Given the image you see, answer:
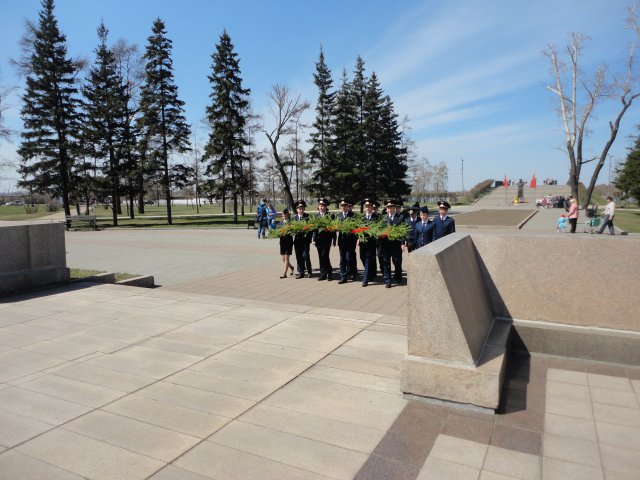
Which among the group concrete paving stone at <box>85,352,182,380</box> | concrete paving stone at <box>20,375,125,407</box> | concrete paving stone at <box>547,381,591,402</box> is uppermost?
concrete paving stone at <box>85,352,182,380</box>

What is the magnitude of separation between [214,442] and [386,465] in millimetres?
1265

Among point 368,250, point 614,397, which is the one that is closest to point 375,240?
point 368,250

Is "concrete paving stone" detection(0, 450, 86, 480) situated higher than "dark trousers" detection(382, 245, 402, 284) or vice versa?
"dark trousers" detection(382, 245, 402, 284)

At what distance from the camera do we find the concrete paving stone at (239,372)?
4.38 metres

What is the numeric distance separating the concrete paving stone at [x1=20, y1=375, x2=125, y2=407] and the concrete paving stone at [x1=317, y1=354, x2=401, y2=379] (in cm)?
207

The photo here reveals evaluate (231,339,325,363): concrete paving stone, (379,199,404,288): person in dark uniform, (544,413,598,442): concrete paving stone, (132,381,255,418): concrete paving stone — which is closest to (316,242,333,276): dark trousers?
(379,199,404,288): person in dark uniform

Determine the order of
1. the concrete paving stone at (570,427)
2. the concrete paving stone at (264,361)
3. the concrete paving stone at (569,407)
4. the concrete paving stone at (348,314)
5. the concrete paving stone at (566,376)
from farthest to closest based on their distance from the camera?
the concrete paving stone at (348,314) < the concrete paving stone at (264,361) < the concrete paving stone at (566,376) < the concrete paving stone at (569,407) < the concrete paving stone at (570,427)

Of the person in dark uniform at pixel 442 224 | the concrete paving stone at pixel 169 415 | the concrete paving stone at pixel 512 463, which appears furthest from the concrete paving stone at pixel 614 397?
the person in dark uniform at pixel 442 224

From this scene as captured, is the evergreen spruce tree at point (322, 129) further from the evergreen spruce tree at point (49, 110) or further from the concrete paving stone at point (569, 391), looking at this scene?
the concrete paving stone at point (569, 391)

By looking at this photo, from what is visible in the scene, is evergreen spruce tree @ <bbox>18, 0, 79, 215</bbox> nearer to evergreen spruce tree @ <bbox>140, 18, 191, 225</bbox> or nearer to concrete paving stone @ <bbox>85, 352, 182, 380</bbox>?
evergreen spruce tree @ <bbox>140, 18, 191, 225</bbox>

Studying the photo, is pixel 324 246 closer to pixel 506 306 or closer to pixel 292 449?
pixel 506 306

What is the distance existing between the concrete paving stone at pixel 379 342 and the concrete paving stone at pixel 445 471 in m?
2.04

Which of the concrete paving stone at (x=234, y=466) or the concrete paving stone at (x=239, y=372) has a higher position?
the concrete paving stone at (x=239, y=372)

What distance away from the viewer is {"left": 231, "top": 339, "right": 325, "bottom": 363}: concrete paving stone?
4934mm
